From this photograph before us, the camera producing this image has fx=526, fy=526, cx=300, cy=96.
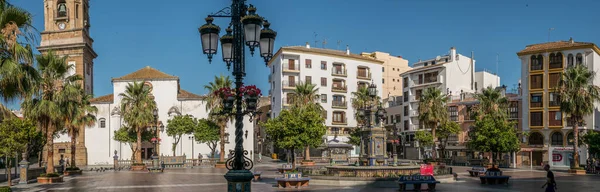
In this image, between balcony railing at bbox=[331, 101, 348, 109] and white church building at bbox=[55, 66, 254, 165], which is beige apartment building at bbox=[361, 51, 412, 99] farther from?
white church building at bbox=[55, 66, 254, 165]

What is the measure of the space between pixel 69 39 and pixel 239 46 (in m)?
57.3

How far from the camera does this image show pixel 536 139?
59.1 metres

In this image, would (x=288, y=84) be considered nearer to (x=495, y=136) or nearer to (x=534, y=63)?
Result: (x=534, y=63)

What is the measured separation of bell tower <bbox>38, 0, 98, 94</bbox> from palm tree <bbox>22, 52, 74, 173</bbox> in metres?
30.9

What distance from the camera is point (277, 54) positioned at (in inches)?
2911

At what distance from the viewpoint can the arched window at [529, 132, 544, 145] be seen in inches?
2308

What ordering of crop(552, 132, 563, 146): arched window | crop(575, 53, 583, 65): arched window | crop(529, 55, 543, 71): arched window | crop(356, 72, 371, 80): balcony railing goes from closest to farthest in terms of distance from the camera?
crop(575, 53, 583, 65): arched window → crop(552, 132, 563, 146): arched window → crop(529, 55, 543, 71): arched window → crop(356, 72, 371, 80): balcony railing

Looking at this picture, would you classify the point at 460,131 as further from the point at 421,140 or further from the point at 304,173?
the point at 304,173

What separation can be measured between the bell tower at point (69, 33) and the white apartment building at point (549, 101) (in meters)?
51.0

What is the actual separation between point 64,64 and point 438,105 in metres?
38.1

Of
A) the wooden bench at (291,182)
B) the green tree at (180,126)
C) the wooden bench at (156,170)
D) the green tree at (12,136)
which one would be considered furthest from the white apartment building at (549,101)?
the green tree at (12,136)

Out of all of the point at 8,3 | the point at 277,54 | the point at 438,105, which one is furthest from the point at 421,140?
the point at 8,3

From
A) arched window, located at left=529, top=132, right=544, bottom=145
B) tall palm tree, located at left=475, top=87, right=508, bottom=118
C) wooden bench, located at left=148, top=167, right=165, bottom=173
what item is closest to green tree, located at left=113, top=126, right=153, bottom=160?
wooden bench, located at left=148, top=167, right=165, bottom=173

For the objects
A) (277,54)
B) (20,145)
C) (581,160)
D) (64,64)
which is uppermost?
(277,54)
